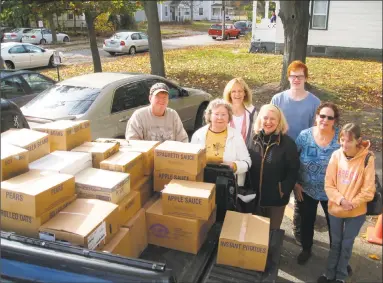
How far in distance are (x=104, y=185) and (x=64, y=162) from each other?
0.41 m

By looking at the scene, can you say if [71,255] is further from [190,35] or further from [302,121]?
[190,35]

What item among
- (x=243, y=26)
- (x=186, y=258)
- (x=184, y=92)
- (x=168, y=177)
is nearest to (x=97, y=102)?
(x=184, y=92)

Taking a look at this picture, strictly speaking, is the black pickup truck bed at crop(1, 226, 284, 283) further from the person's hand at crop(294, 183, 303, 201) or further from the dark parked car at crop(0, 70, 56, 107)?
the dark parked car at crop(0, 70, 56, 107)

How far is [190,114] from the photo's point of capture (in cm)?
777

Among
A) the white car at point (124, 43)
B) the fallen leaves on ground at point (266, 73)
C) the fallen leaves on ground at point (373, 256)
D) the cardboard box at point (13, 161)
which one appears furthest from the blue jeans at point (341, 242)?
the white car at point (124, 43)

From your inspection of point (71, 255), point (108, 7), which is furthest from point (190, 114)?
point (108, 7)

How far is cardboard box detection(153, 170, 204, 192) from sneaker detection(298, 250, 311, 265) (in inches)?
65.5

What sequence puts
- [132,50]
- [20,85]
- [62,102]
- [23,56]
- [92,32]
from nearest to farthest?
[62,102]
[20,85]
[92,32]
[23,56]
[132,50]

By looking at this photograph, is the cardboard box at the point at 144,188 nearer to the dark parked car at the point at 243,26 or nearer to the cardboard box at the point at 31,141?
the cardboard box at the point at 31,141

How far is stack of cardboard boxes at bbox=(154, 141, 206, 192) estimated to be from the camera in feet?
9.59

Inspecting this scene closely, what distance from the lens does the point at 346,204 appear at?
322 centimetres

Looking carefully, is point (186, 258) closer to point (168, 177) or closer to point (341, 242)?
point (168, 177)

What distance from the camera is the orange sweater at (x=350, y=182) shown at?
3158 millimetres

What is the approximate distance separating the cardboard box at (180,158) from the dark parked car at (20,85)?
5.49 metres
